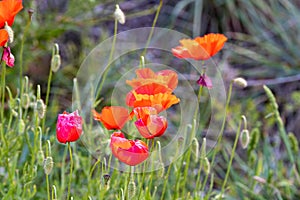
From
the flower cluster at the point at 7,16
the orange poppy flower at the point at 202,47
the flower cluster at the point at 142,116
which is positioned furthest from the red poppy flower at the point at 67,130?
the orange poppy flower at the point at 202,47

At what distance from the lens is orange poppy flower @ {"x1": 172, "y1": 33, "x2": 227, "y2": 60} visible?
145 centimetres

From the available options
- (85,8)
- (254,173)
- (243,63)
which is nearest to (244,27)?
(243,63)

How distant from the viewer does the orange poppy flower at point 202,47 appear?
56.9 inches

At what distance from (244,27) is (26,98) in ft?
7.00

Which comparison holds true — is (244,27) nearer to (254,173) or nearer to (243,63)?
(243,63)

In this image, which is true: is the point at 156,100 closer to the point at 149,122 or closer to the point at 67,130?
the point at 149,122

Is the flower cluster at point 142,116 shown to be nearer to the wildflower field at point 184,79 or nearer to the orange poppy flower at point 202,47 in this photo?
the orange poppy flower at point 202,47

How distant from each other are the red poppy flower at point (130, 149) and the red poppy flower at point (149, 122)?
0.11ft

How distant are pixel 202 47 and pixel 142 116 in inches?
12.0

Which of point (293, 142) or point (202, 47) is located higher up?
point (202, 47)

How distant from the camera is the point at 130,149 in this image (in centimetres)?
120

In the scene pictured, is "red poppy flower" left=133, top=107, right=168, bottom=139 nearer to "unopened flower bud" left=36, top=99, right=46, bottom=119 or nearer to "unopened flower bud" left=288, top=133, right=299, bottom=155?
"unopened flower bud" left=36, top=99, right=46, bottom=119

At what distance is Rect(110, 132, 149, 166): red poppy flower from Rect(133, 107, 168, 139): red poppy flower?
0.11ft

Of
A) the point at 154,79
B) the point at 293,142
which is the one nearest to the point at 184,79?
the point at 293,142
